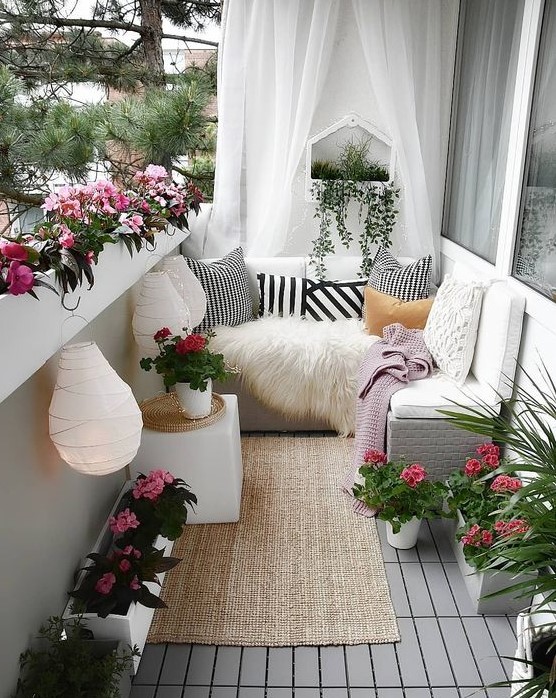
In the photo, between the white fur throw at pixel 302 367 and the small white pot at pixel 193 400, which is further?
the white fur throw at pixel 302 367

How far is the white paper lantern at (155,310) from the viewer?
7.82ft

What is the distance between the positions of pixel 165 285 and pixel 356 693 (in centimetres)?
152

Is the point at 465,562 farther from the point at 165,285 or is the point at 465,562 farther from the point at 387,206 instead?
the point at 387,206

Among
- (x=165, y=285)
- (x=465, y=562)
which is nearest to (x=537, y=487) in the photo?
(x=465, y=562)

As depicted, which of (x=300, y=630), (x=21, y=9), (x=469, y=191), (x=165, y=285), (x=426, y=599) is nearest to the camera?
(x=300, y=630)

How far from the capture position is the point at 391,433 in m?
2.56

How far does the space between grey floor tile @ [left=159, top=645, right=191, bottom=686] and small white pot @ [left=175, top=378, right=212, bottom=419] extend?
0.85 m

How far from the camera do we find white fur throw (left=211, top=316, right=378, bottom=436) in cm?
305

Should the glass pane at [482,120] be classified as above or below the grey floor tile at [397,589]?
above

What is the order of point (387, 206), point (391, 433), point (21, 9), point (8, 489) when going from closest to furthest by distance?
point (8, 489) → point (391, 433) → point (21, 9) → point (387, 206)

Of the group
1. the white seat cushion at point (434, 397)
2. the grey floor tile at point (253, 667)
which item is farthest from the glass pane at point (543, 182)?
the grey floor tile at point (253, 667)

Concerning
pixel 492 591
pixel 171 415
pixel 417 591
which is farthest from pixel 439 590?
pixel 171 415

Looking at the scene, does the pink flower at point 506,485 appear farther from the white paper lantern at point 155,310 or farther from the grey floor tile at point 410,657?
the white paper lantern at point 155,310

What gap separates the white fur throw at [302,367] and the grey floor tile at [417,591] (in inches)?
39.2
